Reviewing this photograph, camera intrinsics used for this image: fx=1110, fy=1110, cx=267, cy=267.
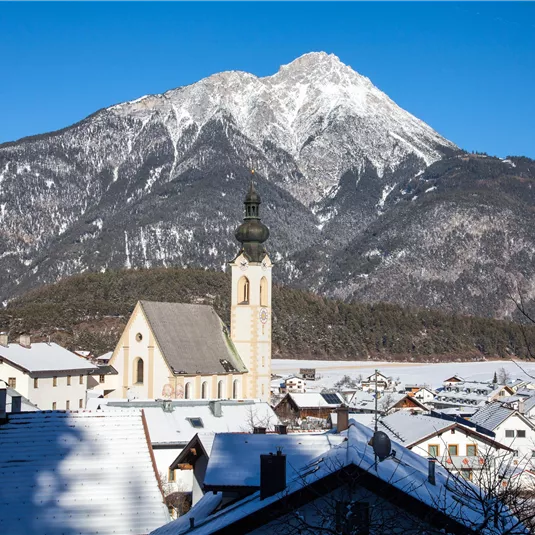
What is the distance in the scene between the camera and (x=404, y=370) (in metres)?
156

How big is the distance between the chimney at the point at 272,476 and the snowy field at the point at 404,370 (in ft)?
335

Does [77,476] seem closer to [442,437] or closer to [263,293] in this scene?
[442,437]

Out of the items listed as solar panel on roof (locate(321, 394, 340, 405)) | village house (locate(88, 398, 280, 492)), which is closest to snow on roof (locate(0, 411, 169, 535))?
village house (locate(88, 398, 280, 492))

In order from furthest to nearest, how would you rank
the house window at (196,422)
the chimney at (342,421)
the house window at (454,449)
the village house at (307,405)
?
the village house at (307,405) < the house window at (196,422) < the house window at (454,449) < the chimney at (342,421)

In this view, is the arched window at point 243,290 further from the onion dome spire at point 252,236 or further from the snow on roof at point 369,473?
the snow on roof at point 369,473

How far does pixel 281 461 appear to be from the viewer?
16984 mm

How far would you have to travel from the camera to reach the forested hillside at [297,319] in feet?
543

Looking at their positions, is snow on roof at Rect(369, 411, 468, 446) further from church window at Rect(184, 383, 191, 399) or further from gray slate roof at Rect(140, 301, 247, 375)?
gray slate roof at Rect(140, 301, 247, 375)

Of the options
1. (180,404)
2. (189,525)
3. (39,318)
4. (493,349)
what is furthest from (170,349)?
(493,349)

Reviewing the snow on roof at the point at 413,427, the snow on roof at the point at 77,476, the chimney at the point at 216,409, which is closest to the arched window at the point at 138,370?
the chimney at the point at 216,409

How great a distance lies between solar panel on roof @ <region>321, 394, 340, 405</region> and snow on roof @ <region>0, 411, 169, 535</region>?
61898 millimetres

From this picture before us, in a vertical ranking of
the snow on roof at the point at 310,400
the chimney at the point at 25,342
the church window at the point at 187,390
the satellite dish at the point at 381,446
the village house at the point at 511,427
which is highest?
the chimney at the point at 25,342

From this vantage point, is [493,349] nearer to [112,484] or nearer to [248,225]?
[248,225]

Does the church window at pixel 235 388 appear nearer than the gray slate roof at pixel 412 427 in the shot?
No
